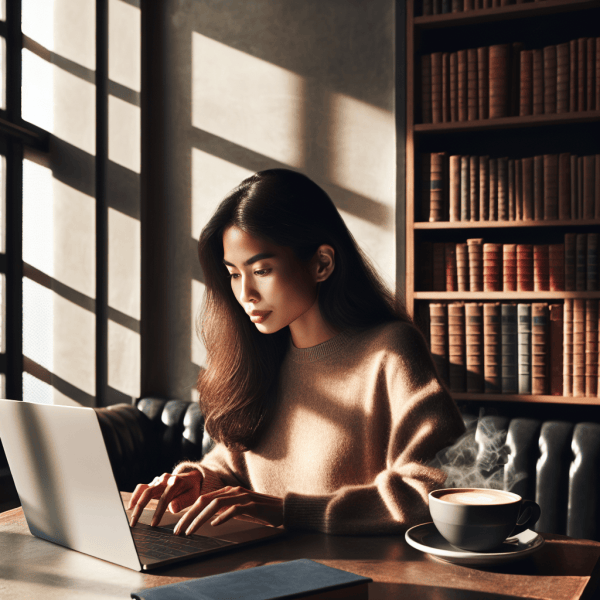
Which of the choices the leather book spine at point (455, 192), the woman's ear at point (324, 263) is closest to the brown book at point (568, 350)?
the leather book spine at point (455, 192)

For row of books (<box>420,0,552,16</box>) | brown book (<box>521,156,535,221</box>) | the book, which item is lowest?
the book

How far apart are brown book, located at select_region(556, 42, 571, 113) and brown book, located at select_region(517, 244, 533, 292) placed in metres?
0.49

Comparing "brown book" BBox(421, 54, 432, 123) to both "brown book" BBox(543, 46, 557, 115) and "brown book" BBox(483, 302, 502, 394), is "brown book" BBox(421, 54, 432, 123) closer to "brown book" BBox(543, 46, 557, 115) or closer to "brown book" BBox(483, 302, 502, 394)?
"brown book" BBox(543, 46, 557, 115)

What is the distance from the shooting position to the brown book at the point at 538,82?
7.23 ft

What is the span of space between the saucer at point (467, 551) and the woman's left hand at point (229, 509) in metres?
0.25

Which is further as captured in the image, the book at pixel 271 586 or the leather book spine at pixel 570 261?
the leather book spine at pixel 570 261

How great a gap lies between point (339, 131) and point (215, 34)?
776 mm

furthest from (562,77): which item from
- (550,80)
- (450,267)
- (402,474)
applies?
(402,474)

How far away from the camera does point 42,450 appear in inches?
34.3

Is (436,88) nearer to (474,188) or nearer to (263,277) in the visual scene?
(474,188)

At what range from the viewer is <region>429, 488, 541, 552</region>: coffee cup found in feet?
2.58

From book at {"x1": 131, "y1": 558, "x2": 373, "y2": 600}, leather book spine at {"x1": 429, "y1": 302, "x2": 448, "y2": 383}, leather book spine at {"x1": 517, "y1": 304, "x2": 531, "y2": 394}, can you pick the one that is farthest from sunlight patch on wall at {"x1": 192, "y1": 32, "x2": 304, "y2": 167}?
book at {"x1": 131, "y1": 558, "x2": 373, "y2": 600}

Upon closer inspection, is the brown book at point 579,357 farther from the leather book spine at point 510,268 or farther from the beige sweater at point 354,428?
the beige sweater at point 354,428

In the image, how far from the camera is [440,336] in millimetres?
2299
